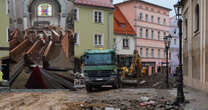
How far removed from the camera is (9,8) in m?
13.8

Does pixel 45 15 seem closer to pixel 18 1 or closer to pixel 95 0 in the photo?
pixel 18 1

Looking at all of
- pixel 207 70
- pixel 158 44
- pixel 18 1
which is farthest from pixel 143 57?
pixel 18 1


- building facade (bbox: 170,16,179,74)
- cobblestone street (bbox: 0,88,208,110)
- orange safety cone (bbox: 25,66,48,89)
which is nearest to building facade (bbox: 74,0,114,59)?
orange safety cone (bbox: 25,66,48,89)

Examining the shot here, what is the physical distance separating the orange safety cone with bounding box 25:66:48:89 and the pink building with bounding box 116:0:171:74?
2814cm

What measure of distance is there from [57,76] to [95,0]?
7636mm

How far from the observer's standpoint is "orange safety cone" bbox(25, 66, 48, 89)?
13.2 m

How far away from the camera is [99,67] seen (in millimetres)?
18703

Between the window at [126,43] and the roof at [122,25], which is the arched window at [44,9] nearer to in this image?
the roof at [122,25]

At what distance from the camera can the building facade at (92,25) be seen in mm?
17156

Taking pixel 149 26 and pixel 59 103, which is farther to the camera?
pixel 149 26

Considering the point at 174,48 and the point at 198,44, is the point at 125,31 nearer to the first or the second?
the point at 174,48

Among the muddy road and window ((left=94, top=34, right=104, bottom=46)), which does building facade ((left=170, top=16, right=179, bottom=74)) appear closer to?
window ((left=94, top=34, right=104, bottom=46))

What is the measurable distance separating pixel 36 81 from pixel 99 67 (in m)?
6.01

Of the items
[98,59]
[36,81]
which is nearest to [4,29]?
[36,81]
